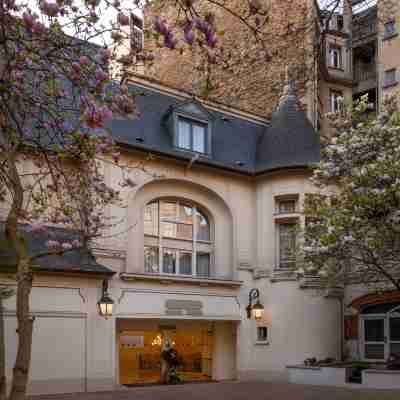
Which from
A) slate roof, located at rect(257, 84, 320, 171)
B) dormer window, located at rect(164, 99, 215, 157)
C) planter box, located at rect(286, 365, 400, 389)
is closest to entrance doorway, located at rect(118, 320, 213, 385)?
planter box, located at rect(286, 365, 400, 389)

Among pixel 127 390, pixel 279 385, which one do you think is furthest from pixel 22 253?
pixel 279 385

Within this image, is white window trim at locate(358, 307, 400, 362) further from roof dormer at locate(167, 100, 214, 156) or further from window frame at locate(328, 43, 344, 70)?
window frame at locate(328, 43, 344, 70)

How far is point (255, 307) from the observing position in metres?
23.0

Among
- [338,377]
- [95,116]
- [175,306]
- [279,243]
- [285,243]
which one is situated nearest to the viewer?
[95,116]

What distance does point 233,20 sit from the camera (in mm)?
31297

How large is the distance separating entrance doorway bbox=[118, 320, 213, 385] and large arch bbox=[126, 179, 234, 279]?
218 cm

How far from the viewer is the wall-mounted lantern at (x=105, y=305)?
64.3 feet

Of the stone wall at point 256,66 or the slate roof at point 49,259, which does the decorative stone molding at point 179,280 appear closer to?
the slate roof at point 49,259

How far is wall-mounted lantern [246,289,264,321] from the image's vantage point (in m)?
23.0

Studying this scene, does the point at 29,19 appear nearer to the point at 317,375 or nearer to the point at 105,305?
the point at 105,305

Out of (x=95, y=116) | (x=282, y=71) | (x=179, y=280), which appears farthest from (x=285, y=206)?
(x=95, y=116)

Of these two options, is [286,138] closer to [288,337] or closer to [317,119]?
[317,119]

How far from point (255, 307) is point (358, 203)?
289 inches

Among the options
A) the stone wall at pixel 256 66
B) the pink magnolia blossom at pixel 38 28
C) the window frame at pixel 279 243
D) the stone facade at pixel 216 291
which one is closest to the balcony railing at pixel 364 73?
the stone wall at pixel 256 66
